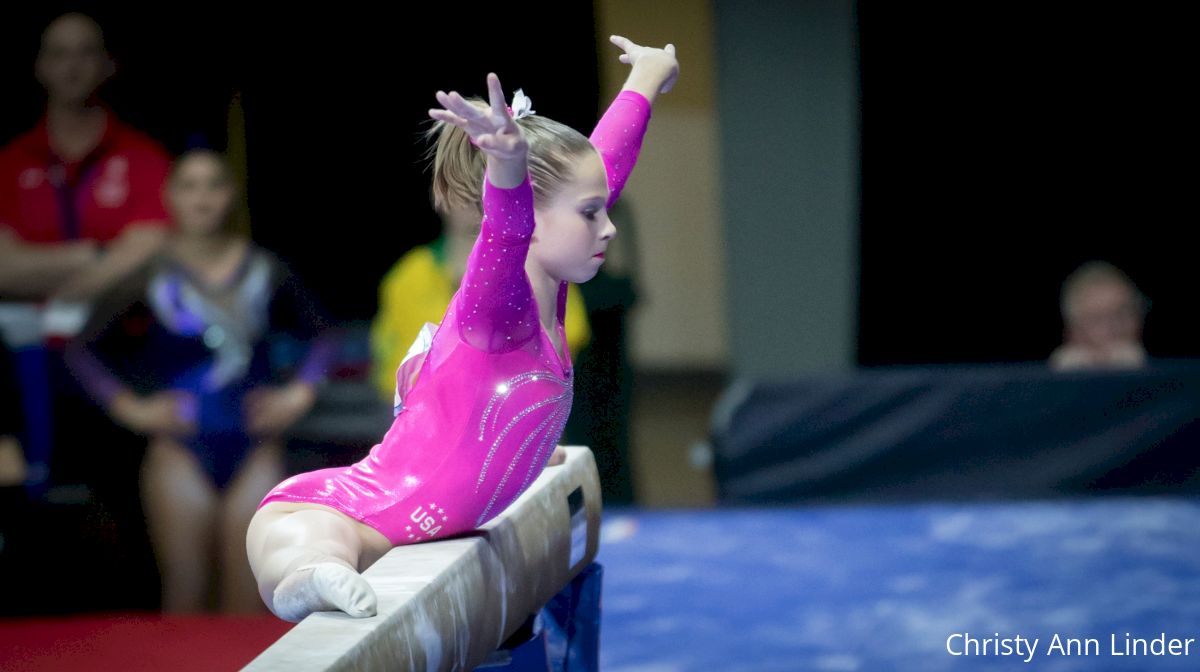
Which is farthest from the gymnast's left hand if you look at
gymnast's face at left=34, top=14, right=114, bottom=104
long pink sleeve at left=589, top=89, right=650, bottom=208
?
long pink sleeve at left=589, top=89, right=650, bottom=208

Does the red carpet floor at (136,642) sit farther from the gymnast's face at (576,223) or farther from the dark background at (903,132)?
the dark background at (903,132)

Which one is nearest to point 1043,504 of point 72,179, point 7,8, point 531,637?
point 531,637

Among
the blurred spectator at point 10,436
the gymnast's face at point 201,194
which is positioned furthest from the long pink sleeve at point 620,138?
the blurred spectator at point 10,436

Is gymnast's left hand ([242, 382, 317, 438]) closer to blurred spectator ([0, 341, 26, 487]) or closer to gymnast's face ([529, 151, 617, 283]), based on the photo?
blurred spectator ([0, 341, 26, 487])

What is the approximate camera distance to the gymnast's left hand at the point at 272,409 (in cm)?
356

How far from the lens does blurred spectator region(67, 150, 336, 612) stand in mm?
3514

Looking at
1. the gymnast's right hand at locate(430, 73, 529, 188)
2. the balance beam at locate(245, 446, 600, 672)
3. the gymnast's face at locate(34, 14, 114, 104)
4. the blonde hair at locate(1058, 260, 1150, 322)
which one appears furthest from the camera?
the blonde hair at locate(1058, 260, 1150, 322)

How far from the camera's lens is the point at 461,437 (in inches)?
74.5

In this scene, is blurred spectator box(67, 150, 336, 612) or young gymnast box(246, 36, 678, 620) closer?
young gymnast box(246, 36, 678, 620)

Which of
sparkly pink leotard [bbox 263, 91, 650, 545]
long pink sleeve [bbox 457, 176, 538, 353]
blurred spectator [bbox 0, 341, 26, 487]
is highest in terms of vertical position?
long pink sleeve [bbox 457, 176, 538, 353]

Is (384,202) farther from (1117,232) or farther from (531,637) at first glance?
(531,637)

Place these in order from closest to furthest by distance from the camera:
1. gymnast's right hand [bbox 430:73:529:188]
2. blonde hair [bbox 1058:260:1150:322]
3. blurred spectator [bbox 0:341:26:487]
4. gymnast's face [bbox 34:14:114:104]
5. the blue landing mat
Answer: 1. gymnast's right hand [bbox 430:73:529:188]
2. the blue landing mat
3. gymnast's face [bbox 34:14:114:104]
4. blurred spectator [bbox 0:341:26:487]
5. blonde hair [bbox 1058:260:1150:322]

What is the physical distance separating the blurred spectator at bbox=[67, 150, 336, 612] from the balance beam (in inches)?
53.3

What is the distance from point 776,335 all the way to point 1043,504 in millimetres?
1500
